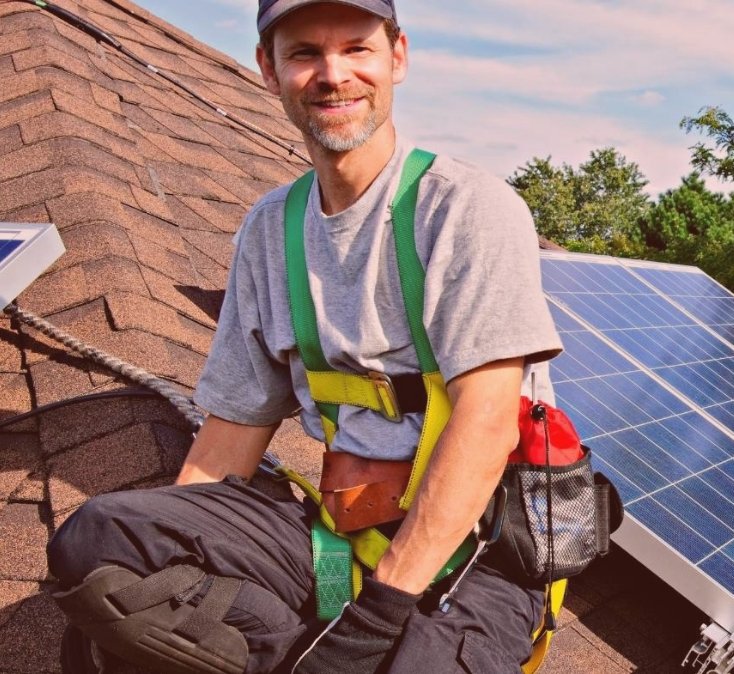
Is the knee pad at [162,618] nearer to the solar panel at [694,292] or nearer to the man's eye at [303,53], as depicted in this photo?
the man's eye at [303,53]

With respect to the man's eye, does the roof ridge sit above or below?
above

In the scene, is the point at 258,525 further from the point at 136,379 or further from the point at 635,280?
the point at 635,280

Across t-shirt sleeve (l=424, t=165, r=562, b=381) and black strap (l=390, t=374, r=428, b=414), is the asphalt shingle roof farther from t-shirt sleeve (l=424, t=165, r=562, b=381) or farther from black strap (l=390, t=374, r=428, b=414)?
t-shirt sleeve (l=424, t=165, r=562, b=381)

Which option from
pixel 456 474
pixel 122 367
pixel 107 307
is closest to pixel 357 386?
pixel 456 474

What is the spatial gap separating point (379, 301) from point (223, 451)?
2.29 feet

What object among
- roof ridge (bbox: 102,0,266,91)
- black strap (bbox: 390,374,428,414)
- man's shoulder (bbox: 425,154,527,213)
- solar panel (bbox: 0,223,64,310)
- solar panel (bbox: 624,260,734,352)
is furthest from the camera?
roof ridge (bbox: 102,0,266,91)

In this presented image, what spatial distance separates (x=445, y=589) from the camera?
212cm

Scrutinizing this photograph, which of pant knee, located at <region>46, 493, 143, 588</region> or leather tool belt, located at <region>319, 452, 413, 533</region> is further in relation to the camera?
leather tool belt, located at <region>319, 452, 413, 533</region>

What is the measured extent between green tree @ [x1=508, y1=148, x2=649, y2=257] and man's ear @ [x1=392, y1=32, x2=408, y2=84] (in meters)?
62.6

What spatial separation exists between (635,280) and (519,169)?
66.1m

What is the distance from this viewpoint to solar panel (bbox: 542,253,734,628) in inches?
114

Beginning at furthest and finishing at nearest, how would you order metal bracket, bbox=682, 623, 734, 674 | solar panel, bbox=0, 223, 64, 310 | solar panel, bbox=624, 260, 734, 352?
1. solar panel, bbox=624, 260, 734, 352
2. solar panel, bbox=0, 223, 64, 310
3. metal bracket, bbox=682, 623, 734, 674

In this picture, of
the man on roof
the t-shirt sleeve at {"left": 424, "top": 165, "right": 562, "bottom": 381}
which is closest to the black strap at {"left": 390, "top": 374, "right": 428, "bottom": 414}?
the man on roof

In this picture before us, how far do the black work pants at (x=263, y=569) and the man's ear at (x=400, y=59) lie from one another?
1144 mm
